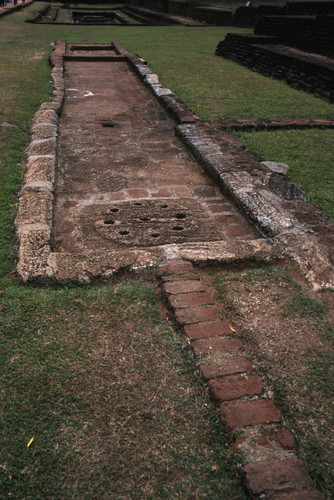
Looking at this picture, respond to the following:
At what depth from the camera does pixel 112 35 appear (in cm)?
1443

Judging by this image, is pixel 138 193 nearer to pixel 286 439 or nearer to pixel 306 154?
pixel 306 154

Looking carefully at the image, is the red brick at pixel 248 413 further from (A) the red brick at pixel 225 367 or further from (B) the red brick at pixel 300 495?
(B) the red brick at pixel 300 495

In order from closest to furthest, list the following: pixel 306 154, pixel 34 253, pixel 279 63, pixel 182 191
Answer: pixel 34 253
pixel 182 191
pixel 306 154
pixel 279 63

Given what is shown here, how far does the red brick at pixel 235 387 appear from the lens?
1737 millimetres

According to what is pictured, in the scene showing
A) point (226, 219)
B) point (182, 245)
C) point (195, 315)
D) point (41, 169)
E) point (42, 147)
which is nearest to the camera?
point (195, 315)

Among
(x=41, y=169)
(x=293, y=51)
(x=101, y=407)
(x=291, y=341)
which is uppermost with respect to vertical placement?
(x=293, y=51)

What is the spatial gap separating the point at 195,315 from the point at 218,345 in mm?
245

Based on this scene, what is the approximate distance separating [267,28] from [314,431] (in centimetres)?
1217

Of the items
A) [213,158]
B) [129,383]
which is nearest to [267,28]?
[213,158]

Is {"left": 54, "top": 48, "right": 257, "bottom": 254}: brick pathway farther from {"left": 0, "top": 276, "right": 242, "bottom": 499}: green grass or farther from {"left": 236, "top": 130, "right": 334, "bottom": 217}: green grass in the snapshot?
{"left": 0, "top": 276, "right": 242, "bottom": 499}: green grass

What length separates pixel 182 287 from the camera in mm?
2395

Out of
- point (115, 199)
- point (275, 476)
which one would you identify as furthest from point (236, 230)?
point (275, 476)

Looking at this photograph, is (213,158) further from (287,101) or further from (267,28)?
(267,28)

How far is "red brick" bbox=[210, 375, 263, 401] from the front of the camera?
1737mm
